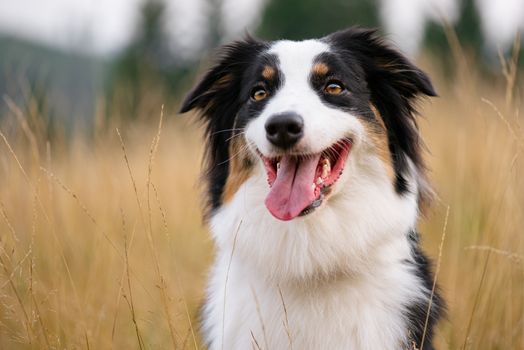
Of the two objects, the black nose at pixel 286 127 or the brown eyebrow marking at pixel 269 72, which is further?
the brown eyebrow marking at pixel 269 72

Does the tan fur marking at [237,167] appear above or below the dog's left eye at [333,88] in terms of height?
below

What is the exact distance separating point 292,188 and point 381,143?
1.93 feet

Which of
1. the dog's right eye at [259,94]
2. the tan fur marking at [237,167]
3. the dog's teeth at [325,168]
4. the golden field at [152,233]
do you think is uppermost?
the dog's right eye at [259,94]

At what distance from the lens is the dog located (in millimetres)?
2709

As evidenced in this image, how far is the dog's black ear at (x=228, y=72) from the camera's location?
3.40m

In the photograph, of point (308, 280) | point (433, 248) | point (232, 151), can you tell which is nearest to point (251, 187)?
point (232, 151)

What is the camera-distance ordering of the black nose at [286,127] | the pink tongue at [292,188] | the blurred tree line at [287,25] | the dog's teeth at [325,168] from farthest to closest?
1. the blurred tree line at [287,25]
2. the dog's teeth at [325,168]
3. the pink tongue at [292,188]
4. the black nose at [286,127]

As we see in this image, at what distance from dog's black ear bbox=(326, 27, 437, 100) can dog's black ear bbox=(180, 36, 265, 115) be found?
19.6 inches

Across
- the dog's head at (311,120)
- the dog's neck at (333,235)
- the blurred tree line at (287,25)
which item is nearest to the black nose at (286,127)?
the dog's head at (311,120)

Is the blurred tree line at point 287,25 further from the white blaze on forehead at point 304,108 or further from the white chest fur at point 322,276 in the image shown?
the white chest fur at point 322,276

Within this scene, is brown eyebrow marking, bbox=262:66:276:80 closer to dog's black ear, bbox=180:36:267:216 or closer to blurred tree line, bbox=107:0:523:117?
dog's black ear, bbox=180:36:267:216

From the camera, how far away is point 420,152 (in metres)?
3.20

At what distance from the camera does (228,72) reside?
345cm

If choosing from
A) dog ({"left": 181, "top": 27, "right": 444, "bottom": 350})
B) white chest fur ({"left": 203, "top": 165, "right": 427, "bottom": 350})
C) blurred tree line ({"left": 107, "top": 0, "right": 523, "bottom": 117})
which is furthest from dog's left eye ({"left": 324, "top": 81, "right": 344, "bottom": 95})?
blurred tree line ({"left": 107, "top": 0, "right": 523, "bottom": 117})
